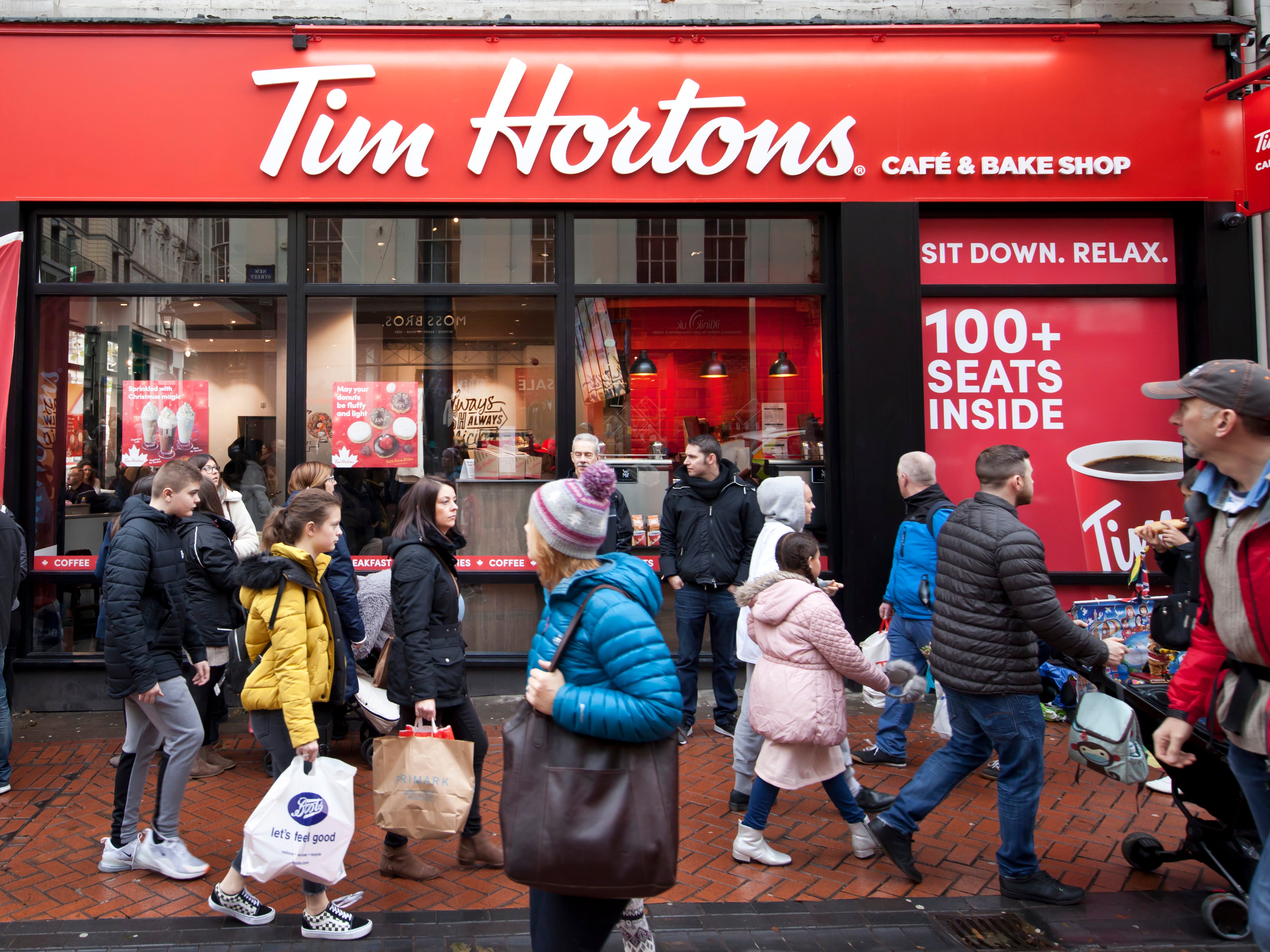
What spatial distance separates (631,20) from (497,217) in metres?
1.90

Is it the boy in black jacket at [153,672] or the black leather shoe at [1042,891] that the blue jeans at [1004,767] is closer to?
the black leather shoe at [1042,891]

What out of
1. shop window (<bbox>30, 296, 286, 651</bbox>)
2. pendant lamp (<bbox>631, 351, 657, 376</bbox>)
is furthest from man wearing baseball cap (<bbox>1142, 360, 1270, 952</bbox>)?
shop window (<bbox>30, 296, 286, 651</bbox>)

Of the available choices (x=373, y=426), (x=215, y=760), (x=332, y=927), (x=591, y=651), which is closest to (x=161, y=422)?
(x=373, y=426)

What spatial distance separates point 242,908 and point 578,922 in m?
1.99

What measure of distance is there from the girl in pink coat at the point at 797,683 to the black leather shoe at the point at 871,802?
0.27 metres

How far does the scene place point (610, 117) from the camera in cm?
732

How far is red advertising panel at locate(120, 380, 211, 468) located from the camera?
7402 millimetres

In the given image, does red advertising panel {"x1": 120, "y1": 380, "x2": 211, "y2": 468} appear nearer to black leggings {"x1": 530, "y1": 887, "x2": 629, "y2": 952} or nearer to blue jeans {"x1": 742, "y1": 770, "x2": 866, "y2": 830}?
blue jeans {"x1": 742, "y1": 770, "x2": 866, "y2": 830}

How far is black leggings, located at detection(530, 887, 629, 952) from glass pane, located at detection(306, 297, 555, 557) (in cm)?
501

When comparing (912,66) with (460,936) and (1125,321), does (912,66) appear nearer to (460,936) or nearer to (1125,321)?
(1125,321)

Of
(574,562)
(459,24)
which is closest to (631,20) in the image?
(459,24)

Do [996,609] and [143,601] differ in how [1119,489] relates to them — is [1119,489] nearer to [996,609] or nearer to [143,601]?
[996,609]

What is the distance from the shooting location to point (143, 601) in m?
4.29

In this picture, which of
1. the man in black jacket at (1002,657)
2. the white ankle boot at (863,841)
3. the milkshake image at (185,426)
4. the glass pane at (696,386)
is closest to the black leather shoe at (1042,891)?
the man in black jacket at (1002,657)
